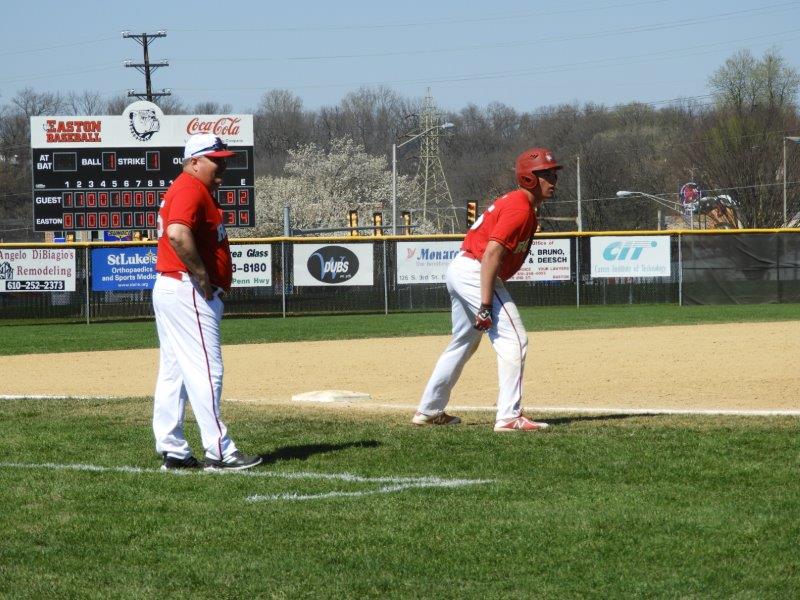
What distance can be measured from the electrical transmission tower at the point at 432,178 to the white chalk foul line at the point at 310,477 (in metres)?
62.9

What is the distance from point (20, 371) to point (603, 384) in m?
6.74

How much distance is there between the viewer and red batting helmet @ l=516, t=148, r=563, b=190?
7500mm

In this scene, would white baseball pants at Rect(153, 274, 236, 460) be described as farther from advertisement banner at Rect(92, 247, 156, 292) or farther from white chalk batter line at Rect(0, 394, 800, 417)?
advertisement banner at Rect(92, 247, 156, 292)

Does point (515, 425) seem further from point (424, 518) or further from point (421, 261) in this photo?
point (421, 261)

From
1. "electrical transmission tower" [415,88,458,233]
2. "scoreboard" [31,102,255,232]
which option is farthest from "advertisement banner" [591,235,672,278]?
"electrical transmission tower" [415,88,458,233]

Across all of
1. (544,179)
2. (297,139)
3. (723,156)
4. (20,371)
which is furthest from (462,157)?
(544,179)

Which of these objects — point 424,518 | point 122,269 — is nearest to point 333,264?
point 122,269

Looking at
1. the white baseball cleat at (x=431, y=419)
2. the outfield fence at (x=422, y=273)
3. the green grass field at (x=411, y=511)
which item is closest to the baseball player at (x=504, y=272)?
the green grass field at (x=411, y=511)

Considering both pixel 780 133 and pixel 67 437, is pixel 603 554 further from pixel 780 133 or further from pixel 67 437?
pixel 780 133

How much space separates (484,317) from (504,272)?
1.15 ft

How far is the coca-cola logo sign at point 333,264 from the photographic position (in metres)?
27.3

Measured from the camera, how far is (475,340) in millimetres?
7898

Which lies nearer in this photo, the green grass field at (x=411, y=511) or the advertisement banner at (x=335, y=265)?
the green grass field at (x=411, y=511)

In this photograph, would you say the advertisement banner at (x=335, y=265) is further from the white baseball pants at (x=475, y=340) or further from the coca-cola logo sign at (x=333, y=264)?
the white baseball pants at (x=475, y=340)
